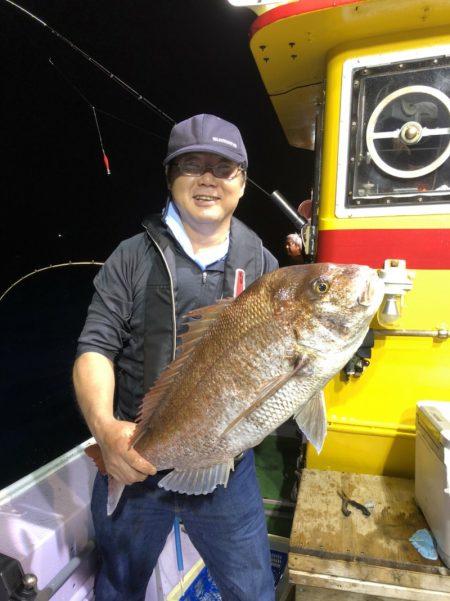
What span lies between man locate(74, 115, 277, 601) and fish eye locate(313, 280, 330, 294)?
2.06 feet

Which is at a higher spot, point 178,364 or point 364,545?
point 178,364

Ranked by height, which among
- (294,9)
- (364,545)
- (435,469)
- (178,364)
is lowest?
(364,545)

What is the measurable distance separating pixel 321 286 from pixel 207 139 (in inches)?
37.4

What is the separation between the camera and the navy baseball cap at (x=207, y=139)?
1847 mm

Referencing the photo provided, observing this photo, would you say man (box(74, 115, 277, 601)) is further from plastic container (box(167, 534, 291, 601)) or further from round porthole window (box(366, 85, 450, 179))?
round porthole window (box(366, 85, 450, 179))

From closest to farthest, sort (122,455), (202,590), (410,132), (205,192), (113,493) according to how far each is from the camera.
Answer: (122,455)
(113,493)
(205,192)
(410,132)
(202,590)

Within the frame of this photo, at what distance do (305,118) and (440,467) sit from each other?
3672 mm

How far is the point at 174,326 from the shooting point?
6.37 feet

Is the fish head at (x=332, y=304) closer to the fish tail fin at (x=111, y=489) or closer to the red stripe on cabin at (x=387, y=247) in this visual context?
the fish tail fin at (x=111, y=489)

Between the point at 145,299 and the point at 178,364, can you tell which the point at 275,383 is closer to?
the point at 178,364

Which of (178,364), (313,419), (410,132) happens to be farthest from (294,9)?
(313,419)

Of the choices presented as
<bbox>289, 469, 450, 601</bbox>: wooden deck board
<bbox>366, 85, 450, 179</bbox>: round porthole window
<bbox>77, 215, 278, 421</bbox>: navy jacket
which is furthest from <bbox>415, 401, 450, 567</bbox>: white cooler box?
<bbox>366, 85, 450, 179</bbox>: round porthole window

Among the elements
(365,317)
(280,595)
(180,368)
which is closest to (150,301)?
(180,368)

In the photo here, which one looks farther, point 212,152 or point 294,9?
point 294,9
